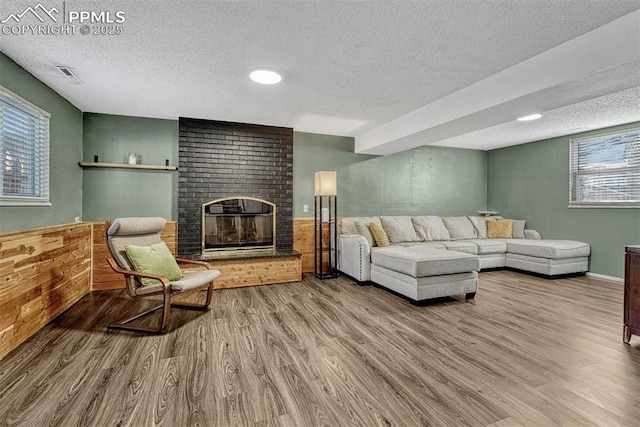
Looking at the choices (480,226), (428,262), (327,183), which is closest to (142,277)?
(327,183)

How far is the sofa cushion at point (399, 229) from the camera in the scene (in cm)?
484

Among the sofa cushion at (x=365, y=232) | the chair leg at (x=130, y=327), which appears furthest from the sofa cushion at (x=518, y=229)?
the chair leg at (x=130, y=327)

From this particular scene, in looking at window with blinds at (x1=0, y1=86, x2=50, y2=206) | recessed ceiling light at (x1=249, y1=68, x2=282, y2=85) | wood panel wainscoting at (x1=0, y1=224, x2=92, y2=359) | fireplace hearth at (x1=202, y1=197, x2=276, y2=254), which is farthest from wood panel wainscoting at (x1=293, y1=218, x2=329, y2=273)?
window with blinds at (x1=0, y1=86, x2=50, y2=206)

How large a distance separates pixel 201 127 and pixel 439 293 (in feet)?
12.6

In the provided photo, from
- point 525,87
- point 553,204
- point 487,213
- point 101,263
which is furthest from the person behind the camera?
point 487,213

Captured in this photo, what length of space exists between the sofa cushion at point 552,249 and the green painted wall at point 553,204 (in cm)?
23

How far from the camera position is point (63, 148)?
340 centimetres

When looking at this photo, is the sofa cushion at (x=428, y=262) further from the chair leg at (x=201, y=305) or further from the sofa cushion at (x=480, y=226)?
the sofa cushion at (x=480, y=226)

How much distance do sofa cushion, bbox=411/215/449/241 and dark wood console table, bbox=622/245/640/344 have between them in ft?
9.20

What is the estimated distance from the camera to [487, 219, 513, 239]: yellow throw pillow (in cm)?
552

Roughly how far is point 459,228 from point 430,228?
0.68 meters

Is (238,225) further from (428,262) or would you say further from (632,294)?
(632,294)

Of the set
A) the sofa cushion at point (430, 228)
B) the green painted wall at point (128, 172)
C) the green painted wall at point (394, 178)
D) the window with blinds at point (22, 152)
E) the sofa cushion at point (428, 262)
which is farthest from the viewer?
the sofa cushion at point (430, 228)

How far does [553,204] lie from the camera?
17.2 feet
